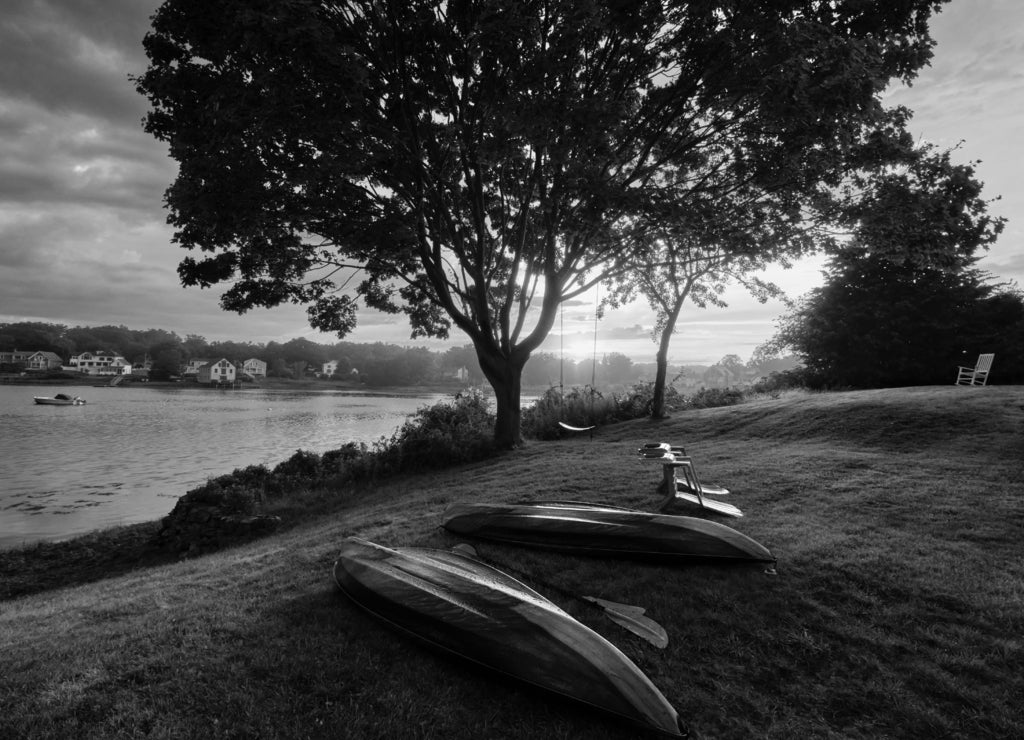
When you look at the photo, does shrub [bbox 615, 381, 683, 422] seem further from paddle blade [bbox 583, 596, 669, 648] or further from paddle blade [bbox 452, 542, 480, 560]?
paddle blade [bbox 583, 596, 669, 648]

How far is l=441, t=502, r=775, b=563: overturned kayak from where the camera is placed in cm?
503

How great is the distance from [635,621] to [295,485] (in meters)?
12.0

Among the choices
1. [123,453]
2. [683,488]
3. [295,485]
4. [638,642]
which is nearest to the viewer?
[638,642]

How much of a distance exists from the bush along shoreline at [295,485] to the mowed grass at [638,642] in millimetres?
1816

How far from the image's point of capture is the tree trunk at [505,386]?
13.6m

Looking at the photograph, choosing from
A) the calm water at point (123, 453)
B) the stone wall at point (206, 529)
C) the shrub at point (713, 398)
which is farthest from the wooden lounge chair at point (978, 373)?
the stone wall at point (206, 529)

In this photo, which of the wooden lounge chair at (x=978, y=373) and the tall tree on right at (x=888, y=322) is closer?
the wooden lounge chair at (x=978, y=373)

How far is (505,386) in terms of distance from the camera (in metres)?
13.6

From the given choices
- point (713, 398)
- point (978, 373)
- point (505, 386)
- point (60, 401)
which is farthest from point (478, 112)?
point (60, 401)

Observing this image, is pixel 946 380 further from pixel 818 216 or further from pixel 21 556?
pixel 21 556

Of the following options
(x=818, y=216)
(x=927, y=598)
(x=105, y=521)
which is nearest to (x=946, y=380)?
(x=818, y=216)

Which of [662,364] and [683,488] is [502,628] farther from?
[662,364]

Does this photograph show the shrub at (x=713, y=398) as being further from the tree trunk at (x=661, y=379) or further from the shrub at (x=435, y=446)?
the shrub at (x=435, y=446)

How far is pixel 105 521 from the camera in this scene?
12.4 meters
